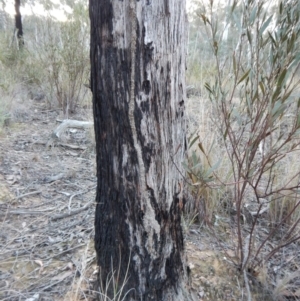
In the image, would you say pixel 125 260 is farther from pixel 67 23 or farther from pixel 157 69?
pixel 67 23

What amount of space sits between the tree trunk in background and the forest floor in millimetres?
185

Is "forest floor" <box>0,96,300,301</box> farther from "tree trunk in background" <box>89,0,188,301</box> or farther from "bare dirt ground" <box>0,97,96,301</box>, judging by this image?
"tree trunk in background" <box>89,0,188,301</box>

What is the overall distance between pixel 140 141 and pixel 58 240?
3.51 feet

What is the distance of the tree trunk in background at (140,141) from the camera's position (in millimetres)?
1071

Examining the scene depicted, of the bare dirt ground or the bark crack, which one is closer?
the bark crack

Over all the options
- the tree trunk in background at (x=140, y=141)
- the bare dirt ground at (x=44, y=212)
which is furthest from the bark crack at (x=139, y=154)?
the bare dirt ground at (x=44, y=212)

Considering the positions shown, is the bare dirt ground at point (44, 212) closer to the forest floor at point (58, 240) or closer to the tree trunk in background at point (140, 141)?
the forest floor at point (58, 240)

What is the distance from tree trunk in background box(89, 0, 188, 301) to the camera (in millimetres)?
1071

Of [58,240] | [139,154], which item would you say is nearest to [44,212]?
[58,240]

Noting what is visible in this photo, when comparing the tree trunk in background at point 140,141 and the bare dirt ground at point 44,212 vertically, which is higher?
the tree trunk in background at point 140,141

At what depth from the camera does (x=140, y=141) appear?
1153mm

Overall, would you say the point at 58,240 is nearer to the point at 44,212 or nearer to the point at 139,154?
the point at 44,212

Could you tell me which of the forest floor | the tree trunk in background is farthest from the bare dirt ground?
the tree trunk in background

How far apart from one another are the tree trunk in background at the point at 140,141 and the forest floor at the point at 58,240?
185 mm
